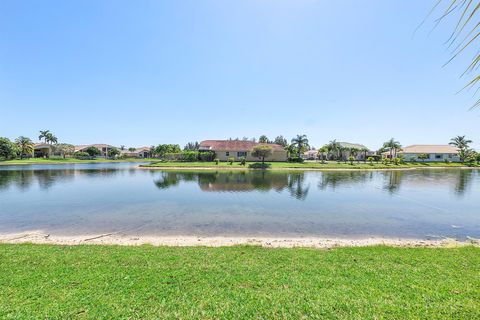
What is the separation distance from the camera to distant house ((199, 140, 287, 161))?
2309 inches

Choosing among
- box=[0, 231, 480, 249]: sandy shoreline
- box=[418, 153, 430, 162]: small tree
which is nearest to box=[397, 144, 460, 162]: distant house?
box=[418, 153, 430, 162]: small tree

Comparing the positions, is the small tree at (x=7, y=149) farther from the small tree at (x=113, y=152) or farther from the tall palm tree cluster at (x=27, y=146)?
the small tree at (x=113, y=152)

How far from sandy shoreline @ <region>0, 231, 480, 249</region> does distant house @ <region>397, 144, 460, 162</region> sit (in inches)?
3172

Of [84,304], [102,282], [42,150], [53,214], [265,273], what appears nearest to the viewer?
[84,304]

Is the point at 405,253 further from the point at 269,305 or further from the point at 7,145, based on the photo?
the point at 7,145

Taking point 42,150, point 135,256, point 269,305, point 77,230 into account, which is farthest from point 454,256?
point 42,150

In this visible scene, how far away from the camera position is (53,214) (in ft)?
A: 43.8

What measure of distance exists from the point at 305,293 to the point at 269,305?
0.87 metres

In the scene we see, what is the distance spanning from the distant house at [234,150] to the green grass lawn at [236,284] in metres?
51.5

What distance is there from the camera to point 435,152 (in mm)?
76438

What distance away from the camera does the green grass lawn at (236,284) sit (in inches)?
152

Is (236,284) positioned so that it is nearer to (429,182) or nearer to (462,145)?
(429,182)

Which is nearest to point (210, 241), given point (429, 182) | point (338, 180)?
point (338, 180)

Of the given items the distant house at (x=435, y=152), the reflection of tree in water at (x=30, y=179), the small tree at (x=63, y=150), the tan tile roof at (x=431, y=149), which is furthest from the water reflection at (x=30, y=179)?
the tan tile roof at (x=431, y=149)
